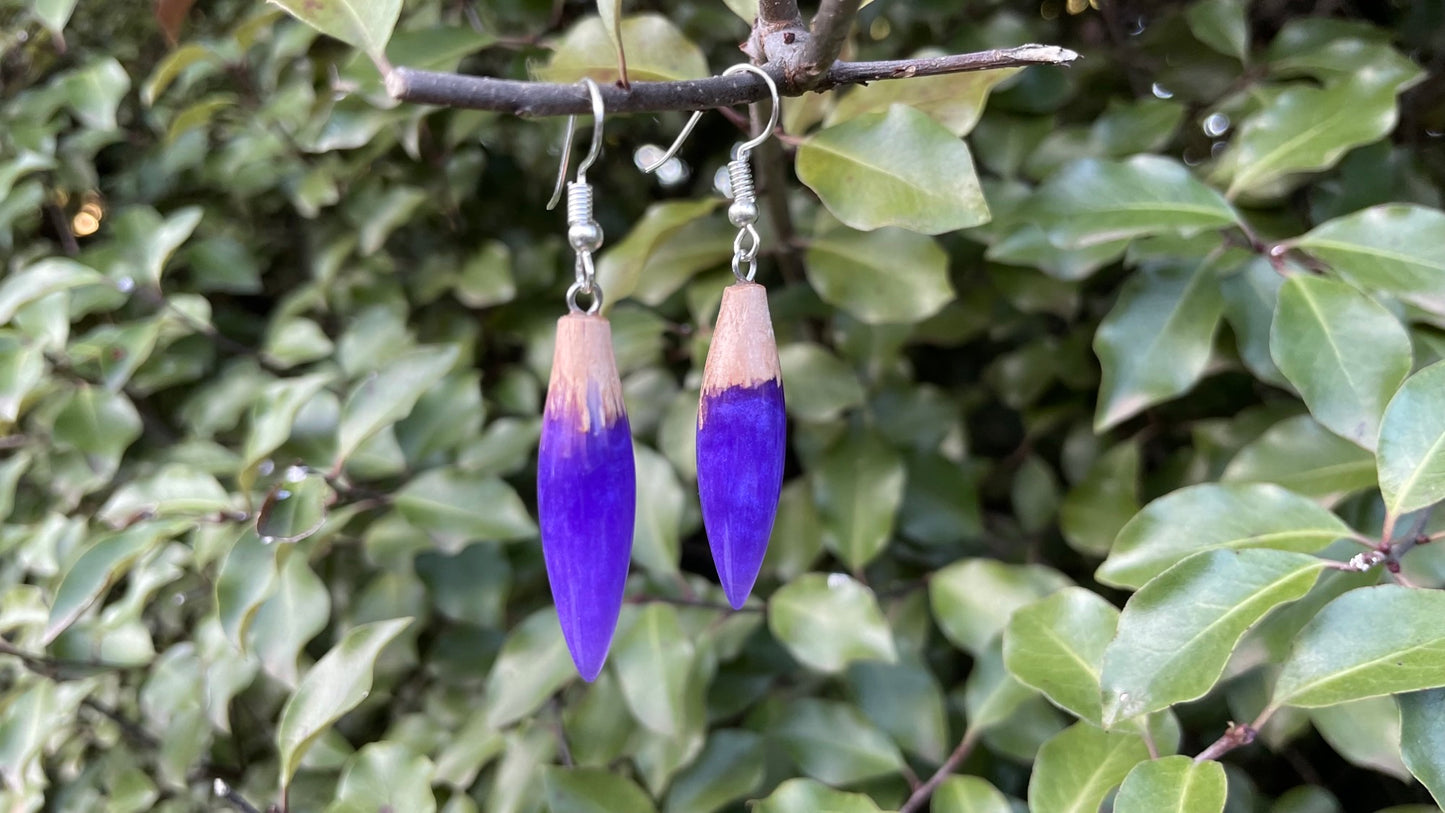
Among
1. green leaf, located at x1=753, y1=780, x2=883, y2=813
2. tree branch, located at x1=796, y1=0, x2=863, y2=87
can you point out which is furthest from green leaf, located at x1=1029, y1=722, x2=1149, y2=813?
tree branch, located at x1=796, y1=0, x2=863, y2=87

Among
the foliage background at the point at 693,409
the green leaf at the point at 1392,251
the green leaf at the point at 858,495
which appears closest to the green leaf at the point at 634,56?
the foliage background at the point at 693,409

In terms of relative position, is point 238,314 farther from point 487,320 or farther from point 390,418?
point 390,418

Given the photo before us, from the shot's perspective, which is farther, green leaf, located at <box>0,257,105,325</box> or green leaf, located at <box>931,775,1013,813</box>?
green leaf, located at <box>0,257,105,325</box>

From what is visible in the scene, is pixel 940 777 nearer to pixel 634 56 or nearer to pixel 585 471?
pixel 585 471

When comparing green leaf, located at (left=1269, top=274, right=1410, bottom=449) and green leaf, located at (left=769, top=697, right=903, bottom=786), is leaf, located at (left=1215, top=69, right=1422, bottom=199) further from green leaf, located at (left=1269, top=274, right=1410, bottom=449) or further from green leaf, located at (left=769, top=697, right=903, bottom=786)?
green leaf, located at (left=769, top=697, right=903, bottom=786)

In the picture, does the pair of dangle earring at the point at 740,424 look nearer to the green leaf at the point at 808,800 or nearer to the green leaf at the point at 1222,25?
the green leaf at the point at 808,800

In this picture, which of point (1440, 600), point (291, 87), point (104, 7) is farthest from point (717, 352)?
point (104, 7)
